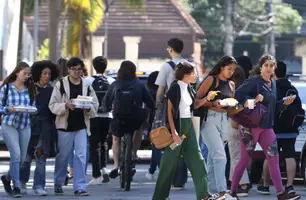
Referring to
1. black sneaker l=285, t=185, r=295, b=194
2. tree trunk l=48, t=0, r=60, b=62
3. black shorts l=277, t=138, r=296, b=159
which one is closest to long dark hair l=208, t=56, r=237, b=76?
black shorts l=277, t=138, r=296, b=159

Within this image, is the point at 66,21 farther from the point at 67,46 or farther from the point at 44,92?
the point at 44,92

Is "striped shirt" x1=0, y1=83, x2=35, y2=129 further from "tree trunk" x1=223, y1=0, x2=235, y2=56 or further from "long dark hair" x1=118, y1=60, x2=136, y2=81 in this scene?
"tree trunk" x1=223, y1=0, x2=235, y2=56

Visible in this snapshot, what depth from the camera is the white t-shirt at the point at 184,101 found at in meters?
14.1

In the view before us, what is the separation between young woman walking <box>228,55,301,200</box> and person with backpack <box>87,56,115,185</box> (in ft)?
10.1

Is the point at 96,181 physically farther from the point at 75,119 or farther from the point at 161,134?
the point at 161,134

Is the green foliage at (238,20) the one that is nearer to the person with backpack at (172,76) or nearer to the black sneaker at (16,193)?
the person with backpack at (172,76)

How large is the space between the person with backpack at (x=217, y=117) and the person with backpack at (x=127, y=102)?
2.20 metres

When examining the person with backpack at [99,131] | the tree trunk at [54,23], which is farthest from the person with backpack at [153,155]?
the tree trunk at [54,23]

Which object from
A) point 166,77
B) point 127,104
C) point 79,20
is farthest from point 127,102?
point 79,20

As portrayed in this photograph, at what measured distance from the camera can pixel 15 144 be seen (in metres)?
15.6

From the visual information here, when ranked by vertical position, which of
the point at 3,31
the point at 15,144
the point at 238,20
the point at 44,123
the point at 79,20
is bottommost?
the point at 238,20

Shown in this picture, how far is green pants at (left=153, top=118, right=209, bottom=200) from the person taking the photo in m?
13.9

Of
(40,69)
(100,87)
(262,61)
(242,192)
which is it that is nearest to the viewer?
(262,61)

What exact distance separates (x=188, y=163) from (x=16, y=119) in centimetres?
267
